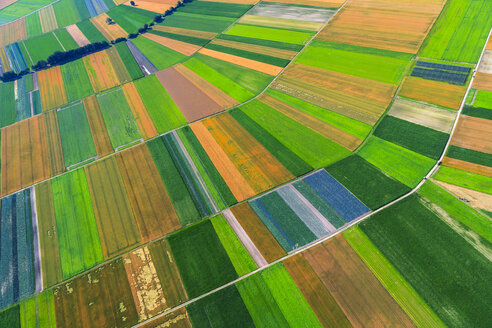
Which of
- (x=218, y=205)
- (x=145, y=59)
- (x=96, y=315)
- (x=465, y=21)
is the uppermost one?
(x=465, y=21)

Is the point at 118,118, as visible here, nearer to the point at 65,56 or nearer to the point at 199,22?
the point at 65,56

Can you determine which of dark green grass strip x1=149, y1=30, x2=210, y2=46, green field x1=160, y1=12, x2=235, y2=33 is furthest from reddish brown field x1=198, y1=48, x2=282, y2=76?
green field x1=160, y1=12, x2=235, y2=33

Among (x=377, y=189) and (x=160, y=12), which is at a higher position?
(x=160, y=12)

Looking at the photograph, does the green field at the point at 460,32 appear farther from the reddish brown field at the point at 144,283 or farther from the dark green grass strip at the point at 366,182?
the reddish brown field at the point at 144,283

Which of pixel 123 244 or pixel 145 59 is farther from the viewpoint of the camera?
pixel 145 59

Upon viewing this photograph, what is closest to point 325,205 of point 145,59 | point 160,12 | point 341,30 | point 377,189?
point 377,189

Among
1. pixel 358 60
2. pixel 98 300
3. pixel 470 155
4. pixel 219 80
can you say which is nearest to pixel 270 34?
pixel 219 80

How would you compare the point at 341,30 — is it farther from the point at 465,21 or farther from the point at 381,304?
the point at 381,304
